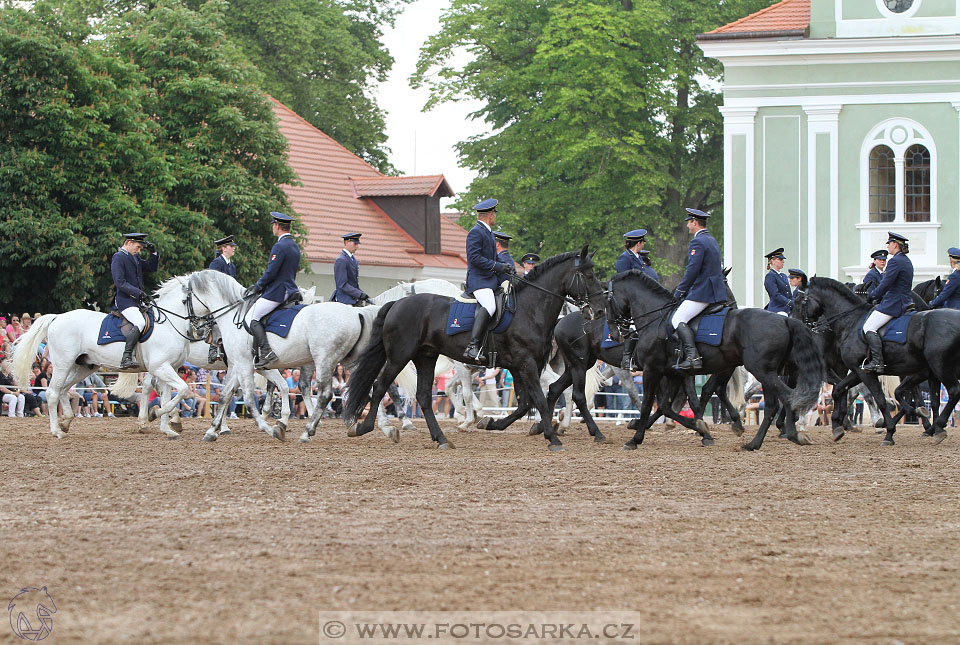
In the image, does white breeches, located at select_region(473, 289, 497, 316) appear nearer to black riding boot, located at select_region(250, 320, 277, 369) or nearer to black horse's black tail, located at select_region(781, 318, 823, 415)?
black riding boot, located at select_region(250, 320, 277, 369)

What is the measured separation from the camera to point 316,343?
16359 millimetres

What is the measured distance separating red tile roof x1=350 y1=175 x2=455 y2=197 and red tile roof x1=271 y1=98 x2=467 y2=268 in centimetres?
3

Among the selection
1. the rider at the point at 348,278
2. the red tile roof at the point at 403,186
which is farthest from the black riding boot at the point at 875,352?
the red tile roof at the point at 403,186

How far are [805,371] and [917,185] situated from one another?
21.7 metres

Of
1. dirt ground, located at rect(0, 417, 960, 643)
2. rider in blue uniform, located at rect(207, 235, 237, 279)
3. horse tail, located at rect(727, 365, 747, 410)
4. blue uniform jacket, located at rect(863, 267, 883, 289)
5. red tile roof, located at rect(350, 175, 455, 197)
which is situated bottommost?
dirt ground, located at rect(0, 417, 960, 643)

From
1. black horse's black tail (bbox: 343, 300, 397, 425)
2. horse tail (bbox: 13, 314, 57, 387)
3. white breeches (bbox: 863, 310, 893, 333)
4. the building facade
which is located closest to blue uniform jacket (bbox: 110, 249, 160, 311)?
horse tail (bbox: 13, 314, 57, 387)

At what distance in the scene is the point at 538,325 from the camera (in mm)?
15258

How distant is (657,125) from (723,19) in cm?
436

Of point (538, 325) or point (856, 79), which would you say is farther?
point (856, 79)

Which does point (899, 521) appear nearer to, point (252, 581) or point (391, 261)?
point (252, 581)

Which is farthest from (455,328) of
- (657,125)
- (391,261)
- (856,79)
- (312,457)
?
(657,125)

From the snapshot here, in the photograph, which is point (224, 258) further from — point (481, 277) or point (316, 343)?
point (481, 277)

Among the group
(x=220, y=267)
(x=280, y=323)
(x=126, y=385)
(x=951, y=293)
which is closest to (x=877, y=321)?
(x=951, y=293)

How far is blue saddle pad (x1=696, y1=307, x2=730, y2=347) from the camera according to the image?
15219 millimetres
